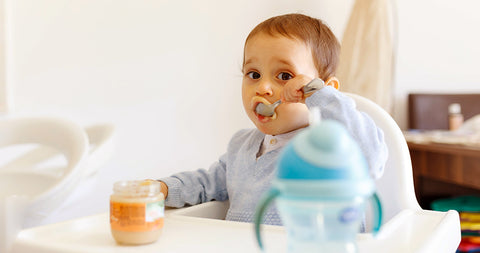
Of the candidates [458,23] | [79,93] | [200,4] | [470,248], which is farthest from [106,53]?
[458,23]

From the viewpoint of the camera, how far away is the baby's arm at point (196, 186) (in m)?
0.89

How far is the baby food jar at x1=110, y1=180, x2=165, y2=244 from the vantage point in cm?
60

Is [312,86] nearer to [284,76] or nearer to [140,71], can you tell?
[284,76]

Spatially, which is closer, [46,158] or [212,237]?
[212,237]

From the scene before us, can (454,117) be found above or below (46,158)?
below

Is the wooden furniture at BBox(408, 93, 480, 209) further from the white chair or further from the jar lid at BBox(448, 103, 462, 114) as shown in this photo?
the white chair

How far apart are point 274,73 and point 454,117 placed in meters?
1.99

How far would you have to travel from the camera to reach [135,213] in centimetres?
60

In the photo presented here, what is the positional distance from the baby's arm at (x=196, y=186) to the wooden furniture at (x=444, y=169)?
3.80 ft

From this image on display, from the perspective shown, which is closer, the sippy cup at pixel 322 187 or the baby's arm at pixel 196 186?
the sippy cup at pixel 322 187

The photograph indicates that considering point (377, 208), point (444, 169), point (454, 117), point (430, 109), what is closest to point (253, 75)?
point (377, 208)

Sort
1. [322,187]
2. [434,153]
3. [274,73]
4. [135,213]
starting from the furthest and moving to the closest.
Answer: [434,153] < [274,73] < [135,213] < [322,187]

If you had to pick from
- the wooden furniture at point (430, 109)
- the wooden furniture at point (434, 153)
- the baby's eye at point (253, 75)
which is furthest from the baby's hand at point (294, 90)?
the wooden furniture at point (430, 109)

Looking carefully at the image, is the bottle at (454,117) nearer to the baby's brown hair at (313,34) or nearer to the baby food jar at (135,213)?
the baby's brown hair at (313,34)
